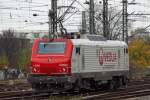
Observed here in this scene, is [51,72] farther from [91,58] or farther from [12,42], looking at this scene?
[12,42]

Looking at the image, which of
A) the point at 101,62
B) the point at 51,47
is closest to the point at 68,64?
the point at 51,47

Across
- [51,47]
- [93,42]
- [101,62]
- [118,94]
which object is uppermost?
[93,42]

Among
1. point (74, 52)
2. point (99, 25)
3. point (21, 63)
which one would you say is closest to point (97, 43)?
point (74, 52)

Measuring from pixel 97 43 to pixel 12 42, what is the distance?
2564 inches

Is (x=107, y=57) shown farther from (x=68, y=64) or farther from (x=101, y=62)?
(x=68, y=64)

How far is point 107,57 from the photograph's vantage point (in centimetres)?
2689

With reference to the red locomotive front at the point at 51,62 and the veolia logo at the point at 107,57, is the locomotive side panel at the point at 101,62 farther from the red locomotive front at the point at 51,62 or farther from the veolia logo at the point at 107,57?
the red locomotive front at the point at 51,62

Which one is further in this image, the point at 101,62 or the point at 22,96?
the point at 101,62

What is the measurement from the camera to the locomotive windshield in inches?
929

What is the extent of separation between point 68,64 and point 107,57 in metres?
4.41

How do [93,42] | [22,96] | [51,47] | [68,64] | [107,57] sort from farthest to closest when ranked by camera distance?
[107,57] < [93,42] < [51,47] < [68,64] < [22,96]

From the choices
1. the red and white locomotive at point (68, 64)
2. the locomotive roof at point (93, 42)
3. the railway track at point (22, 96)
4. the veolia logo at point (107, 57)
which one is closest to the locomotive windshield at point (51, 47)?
the red and white locomotive at point (68, 64)

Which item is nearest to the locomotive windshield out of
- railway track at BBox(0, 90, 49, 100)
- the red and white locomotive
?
the red and white locomotive

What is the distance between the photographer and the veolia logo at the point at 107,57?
26.2 m
